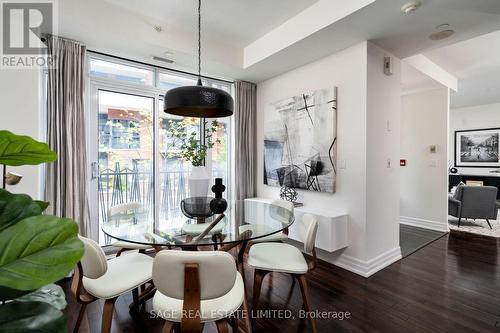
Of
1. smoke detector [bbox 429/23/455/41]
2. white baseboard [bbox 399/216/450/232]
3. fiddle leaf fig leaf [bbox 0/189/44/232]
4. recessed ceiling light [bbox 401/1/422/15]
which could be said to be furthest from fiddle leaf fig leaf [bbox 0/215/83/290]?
white baseboard [bbox 399/216/450/232]

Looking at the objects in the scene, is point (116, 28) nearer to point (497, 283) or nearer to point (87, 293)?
point (87, 293)

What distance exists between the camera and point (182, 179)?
3.86 metres

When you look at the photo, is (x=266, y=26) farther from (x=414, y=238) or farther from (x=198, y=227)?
(x=414, y=238)

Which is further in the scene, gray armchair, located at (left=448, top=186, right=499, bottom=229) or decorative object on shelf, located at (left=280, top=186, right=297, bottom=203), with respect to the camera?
gray armchair, located at (left=448, top=186, right=499, bottom=229)

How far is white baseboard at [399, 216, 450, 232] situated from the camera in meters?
4.36

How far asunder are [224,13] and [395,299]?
11.0ft

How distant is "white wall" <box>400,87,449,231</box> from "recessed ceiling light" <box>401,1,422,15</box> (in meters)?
3.03

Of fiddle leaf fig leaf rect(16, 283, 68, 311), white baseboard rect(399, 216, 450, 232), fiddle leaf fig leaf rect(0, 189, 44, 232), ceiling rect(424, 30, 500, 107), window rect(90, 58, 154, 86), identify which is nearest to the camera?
fiddle leaf fig leaf rect(0, 189, 44, 232)

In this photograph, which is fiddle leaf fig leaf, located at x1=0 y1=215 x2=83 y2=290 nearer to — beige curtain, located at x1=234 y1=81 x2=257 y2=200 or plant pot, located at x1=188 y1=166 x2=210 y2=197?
plant pot, located at x1=188 y1=166 x2=210 y2=197

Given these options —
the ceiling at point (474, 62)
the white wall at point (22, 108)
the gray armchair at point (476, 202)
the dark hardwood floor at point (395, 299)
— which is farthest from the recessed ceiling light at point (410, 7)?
the gray armchair at point (476, 202)

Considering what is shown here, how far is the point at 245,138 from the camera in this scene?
13.9 ft

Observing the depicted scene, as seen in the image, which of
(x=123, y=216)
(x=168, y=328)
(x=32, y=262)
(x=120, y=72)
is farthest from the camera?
(x=120, y=72)

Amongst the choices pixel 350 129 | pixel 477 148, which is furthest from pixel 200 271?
pixel 477 148

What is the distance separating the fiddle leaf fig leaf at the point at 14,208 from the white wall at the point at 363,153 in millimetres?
2829
